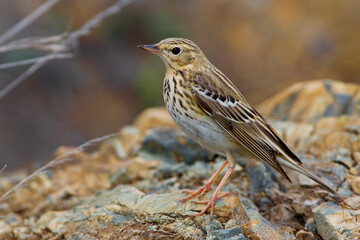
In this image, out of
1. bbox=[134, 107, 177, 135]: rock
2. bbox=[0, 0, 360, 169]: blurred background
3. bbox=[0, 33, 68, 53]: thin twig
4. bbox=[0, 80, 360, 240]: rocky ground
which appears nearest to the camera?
bbox=[0, 80, 360, 240]: rocky ground

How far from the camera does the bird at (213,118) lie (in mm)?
4855

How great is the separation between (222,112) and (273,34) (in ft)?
30.7

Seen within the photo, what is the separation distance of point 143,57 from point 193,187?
802 centimetres

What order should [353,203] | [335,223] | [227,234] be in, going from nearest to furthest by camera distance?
1. [227,234]
2. [335,223]
3. [353,203]

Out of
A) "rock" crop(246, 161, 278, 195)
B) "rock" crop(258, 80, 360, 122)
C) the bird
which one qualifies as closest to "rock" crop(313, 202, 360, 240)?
the bird

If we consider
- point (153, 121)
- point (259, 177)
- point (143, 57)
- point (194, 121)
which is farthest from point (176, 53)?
point (143, 57)

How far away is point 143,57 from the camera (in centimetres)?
1346

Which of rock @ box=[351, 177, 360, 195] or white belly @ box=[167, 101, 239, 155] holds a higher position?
white belly @ box=[167, 101, 239, 155]

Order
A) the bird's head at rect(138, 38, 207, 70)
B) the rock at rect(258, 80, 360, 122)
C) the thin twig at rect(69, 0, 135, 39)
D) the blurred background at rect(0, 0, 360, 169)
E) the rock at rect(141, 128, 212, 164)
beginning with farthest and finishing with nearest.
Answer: the blurred background at rect(0, 0, 360, 169) → the rock at rect(258, 80, 360, 122) → the rock at rect(141, 128, 212, 164) → the thin twig at rect(69, 0, 135, 39) → the bird's head at rect(138, 38, 207, 70)

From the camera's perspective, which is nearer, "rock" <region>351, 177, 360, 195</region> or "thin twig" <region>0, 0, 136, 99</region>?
"rock" <region>351, 177, 360, 195</region>

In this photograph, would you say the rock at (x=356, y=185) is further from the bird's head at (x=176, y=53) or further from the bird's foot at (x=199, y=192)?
the bird's head at (x=176, y=53)

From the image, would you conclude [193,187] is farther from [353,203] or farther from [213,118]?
[353,203]

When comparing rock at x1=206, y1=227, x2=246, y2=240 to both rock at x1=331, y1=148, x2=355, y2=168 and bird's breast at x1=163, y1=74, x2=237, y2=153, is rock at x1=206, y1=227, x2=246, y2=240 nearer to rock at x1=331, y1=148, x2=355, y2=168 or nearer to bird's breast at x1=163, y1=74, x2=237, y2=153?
bird's breast at x1=163, y1=74, x2=237, y2=153

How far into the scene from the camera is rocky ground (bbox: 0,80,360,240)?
4660mm
